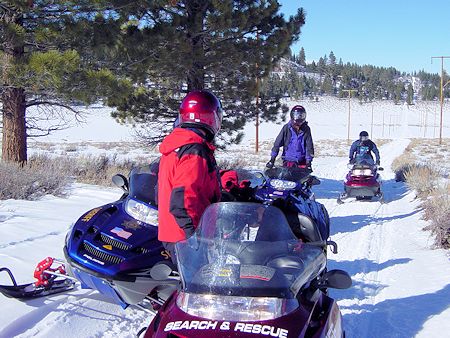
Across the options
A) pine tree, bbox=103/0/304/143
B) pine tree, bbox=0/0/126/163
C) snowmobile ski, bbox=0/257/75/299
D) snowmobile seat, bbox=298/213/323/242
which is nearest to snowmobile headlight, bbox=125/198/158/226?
snowmobile ski, bbox=0/257/75/299

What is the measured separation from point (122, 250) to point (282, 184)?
344 cm

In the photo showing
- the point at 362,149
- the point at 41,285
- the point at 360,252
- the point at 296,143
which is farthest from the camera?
the point at 362,149

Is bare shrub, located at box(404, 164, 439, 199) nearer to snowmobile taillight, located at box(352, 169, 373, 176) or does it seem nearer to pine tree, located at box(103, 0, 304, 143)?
snowmobile taillight, located at box(352, 169, 373, 176)

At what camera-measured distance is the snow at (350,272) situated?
13.0 ft

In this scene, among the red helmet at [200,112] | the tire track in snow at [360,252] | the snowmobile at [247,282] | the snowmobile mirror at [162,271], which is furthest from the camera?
the tire track in snow at [360,252]

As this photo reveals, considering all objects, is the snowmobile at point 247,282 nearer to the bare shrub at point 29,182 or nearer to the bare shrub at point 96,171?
the bare shrub at point 29,182

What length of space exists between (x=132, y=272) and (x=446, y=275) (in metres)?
3.78

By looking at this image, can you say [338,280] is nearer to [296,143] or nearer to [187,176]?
[187,176]

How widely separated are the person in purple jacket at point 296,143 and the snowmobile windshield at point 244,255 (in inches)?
220

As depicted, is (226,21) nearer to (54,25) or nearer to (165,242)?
(54,25)

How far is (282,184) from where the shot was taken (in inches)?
270

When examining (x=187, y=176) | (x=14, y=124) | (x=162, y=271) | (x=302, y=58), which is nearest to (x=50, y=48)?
(x=14, y=124)

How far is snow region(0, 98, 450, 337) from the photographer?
13.0 ft

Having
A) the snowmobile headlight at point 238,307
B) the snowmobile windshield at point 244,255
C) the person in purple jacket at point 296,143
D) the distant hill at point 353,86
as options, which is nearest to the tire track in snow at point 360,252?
the person in purple jacket at point 296,143
